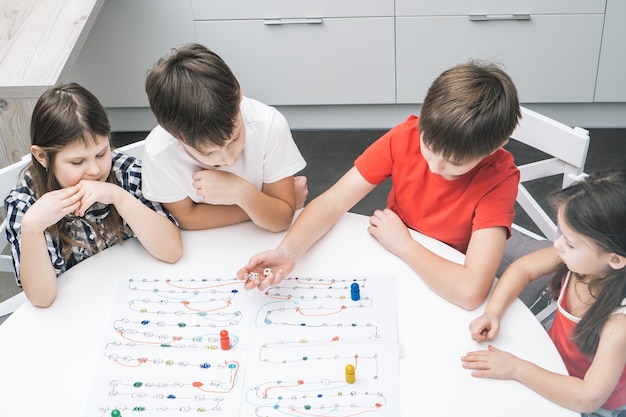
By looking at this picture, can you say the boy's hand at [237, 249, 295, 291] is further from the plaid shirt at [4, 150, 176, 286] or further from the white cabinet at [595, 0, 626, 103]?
the white cabinet at [595, 0, 626, 103]

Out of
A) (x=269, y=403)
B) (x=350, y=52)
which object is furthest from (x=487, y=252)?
(x=350, y=52)

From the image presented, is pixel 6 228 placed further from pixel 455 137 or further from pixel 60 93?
pixel 455 137

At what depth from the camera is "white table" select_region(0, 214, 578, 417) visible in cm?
110

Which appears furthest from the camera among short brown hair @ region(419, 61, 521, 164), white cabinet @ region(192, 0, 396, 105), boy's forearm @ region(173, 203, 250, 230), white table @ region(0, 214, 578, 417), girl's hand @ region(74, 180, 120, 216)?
white cabinet @ region(192, 0, 396, 105)

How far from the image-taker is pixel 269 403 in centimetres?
111

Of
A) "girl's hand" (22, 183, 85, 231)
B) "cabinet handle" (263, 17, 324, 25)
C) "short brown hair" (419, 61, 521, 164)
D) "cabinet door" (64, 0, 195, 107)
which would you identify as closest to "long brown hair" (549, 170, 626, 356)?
"short brown hair" (419, 61, 521, 164)

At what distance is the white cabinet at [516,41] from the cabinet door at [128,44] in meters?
0.92

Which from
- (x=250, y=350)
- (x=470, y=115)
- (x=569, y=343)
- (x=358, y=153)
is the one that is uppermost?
(x=470, y=115)

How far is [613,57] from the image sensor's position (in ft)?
9.12

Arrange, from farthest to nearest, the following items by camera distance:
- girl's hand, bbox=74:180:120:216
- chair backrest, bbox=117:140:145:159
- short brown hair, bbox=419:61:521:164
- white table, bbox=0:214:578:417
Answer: chair backrest, bbox=117:140:145:159
girl's hand, bbox=74:180:120:216
short brown hair, bbox=419:61:521:164
white table, bbox=0:214:578:417

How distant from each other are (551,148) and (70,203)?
1.04 metres

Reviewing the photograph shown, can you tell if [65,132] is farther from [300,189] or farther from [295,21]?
[295,21]

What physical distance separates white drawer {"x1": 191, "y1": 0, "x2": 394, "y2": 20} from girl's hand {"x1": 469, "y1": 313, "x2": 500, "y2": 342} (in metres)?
1.84

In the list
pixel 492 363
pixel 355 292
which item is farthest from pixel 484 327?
pixel 355 292
